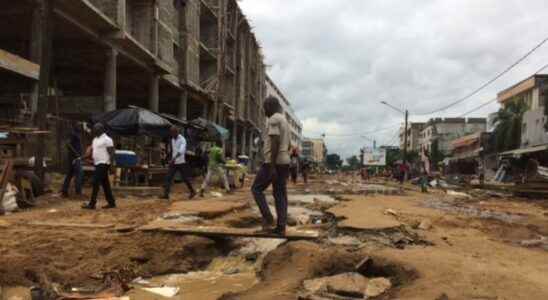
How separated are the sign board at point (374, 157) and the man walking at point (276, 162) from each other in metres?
58.8

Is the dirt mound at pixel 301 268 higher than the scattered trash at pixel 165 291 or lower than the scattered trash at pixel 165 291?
higher

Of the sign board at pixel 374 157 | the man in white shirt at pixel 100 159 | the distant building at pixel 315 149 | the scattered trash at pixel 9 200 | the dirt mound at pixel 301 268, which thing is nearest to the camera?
the dirt mound at pixel 301 268

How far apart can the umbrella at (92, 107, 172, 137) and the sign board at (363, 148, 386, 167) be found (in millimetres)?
51698

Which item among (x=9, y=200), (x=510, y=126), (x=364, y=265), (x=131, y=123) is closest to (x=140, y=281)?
(x=364, y=265)

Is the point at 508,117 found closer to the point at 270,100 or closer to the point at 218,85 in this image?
the point at 218,85

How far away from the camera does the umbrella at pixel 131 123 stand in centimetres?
1316

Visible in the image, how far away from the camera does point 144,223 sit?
21.2 feet

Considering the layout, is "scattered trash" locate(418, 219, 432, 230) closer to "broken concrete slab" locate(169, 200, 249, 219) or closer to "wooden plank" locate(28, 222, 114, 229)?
"broken concrete slab" locate(169, 200, 249, 219)

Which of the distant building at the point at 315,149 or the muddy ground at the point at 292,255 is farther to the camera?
the distant building at the point at 315,149

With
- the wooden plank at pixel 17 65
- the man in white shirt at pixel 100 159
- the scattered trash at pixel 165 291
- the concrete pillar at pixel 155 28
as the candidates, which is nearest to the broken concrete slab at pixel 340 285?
the scattered trash at pixel 165 291

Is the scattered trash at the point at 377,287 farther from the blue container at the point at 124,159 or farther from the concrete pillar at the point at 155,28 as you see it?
the concrete pillar at the point at 155,28

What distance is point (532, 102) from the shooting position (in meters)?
48.8

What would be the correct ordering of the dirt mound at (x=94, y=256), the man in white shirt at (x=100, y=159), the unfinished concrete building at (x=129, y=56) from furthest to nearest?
the unfinished concrete building at (x=129, y=56) → the man in white shirt at (x=100, y=159) → the dirt mound at (x=94, y=256)

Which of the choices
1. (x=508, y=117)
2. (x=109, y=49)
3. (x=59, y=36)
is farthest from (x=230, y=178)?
(x=508, y=117)
